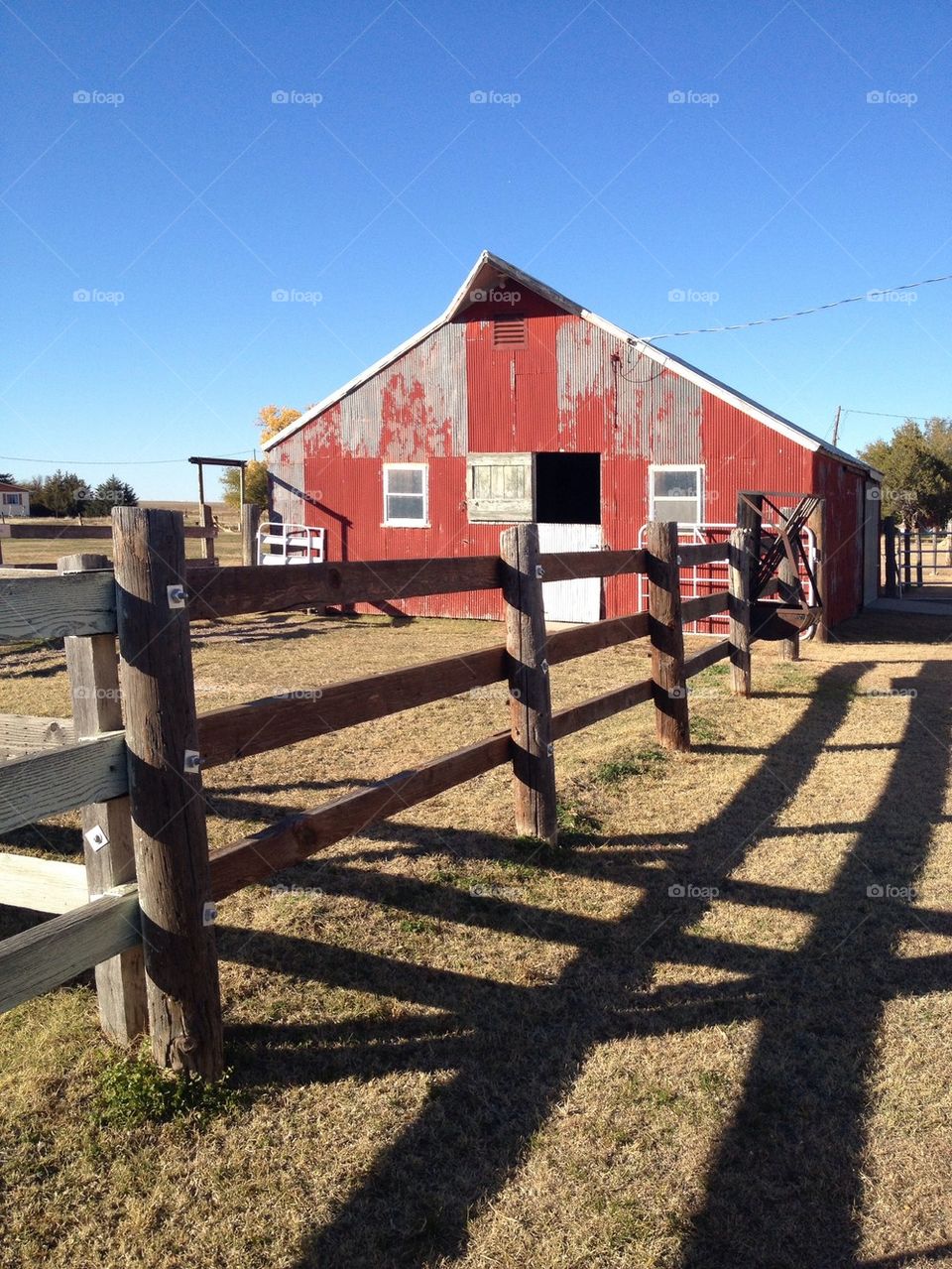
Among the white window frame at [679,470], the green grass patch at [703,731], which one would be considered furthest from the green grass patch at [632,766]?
the white window frame at [679,470]

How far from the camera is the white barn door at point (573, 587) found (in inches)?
687

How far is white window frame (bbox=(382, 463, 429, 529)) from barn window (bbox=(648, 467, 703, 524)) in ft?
14.8

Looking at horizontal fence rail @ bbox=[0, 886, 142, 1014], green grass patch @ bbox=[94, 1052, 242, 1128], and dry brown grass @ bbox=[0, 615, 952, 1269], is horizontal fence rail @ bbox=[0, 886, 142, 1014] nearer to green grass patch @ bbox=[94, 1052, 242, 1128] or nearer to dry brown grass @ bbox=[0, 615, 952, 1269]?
green grass patch @ bbox=[94, 1052, 242, 1128]

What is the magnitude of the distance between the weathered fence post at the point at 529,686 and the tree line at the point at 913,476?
41.9 m

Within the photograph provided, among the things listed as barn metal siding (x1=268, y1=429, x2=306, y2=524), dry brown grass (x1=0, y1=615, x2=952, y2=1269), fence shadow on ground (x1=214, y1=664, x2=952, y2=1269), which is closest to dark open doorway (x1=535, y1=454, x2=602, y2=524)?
barn metal siding (x1=268, y1=429, x2=306, y2=524)

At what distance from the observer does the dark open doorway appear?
23.2 meters

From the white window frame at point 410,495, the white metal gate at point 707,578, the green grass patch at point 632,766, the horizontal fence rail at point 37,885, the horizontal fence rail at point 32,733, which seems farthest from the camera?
the white window frame at point 410,495

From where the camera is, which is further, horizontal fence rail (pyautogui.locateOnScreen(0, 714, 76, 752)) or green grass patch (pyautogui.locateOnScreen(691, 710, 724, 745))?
green grass patch (pyautogui.locateOnScreen(691, 710, 724, 745))

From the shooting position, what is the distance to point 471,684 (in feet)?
16.9

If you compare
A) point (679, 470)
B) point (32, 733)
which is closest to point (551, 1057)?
point (32, 733)

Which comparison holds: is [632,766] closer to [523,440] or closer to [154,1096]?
[154,1096]

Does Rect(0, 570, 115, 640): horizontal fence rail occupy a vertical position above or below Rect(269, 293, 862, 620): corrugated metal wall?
below

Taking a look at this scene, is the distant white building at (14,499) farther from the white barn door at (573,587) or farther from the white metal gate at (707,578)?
the white metal gate at (707,578)

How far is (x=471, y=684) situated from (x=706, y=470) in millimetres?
11971
